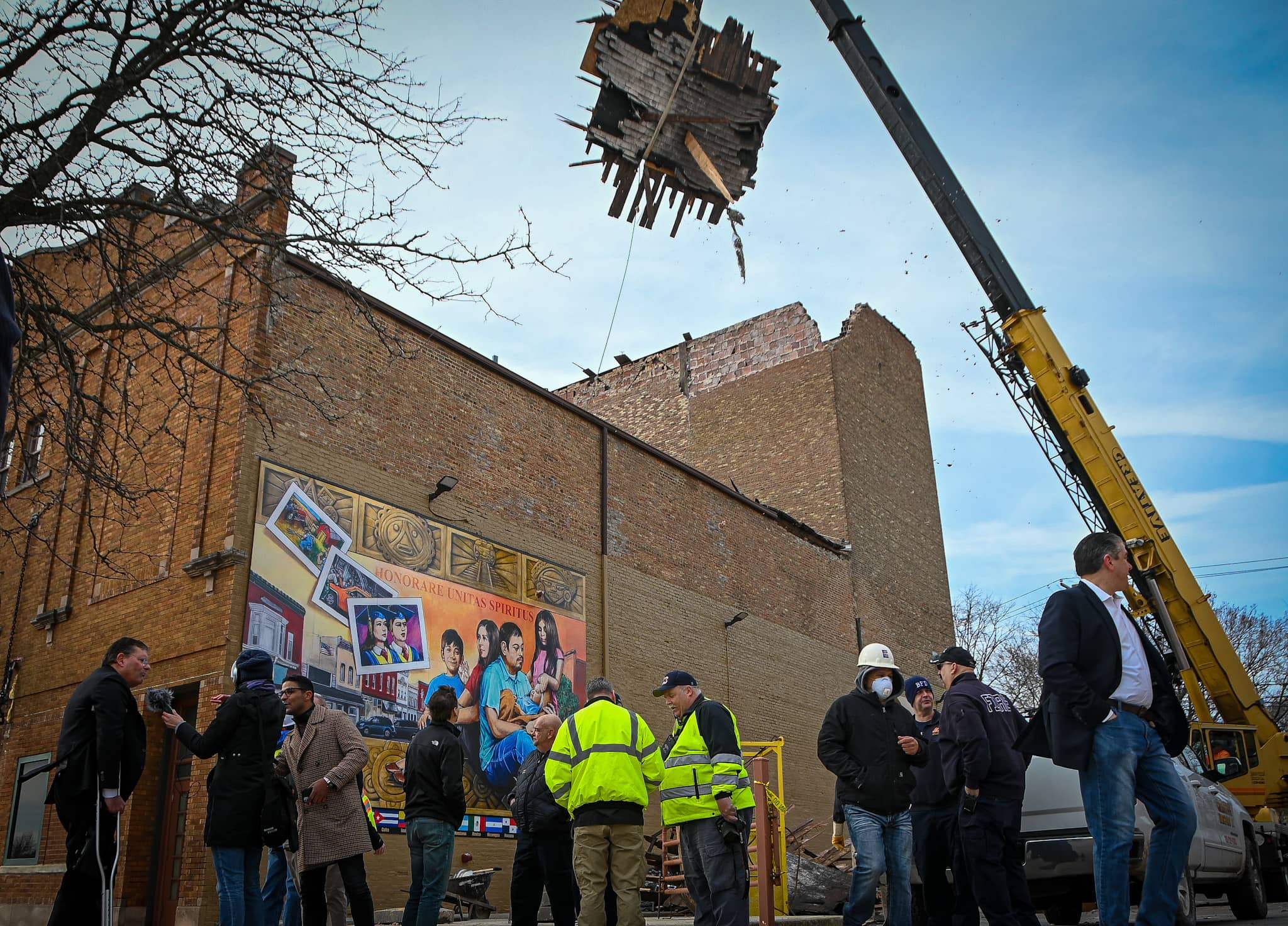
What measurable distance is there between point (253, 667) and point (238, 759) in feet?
1.75

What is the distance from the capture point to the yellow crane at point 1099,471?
14.8 meters

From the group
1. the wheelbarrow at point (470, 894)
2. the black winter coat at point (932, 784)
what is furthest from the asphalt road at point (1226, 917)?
the wheelbarrow at point (470, 894)

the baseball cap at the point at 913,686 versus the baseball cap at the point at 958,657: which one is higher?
the baseball cap at the point at 958,657

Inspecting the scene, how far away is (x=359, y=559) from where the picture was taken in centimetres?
1286

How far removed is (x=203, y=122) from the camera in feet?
25.2

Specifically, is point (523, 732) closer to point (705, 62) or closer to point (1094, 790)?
point (705, 62)

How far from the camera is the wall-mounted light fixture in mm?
14172

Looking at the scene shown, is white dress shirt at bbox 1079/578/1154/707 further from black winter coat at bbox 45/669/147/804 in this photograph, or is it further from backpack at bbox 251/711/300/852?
black winter coat at bbox 45/669/147/804

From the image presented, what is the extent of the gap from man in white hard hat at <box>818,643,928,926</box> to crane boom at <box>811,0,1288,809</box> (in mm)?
9179

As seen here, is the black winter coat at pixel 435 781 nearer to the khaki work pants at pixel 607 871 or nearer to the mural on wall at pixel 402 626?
the khaki work pants at pixel 607 871

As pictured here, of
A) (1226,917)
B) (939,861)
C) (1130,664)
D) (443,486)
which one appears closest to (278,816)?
(939,861)

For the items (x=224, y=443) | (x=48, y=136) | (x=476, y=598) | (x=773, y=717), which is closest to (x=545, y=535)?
(x=476, y=598)

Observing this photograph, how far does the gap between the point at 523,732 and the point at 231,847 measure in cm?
857

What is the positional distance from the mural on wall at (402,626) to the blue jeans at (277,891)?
3478mm
